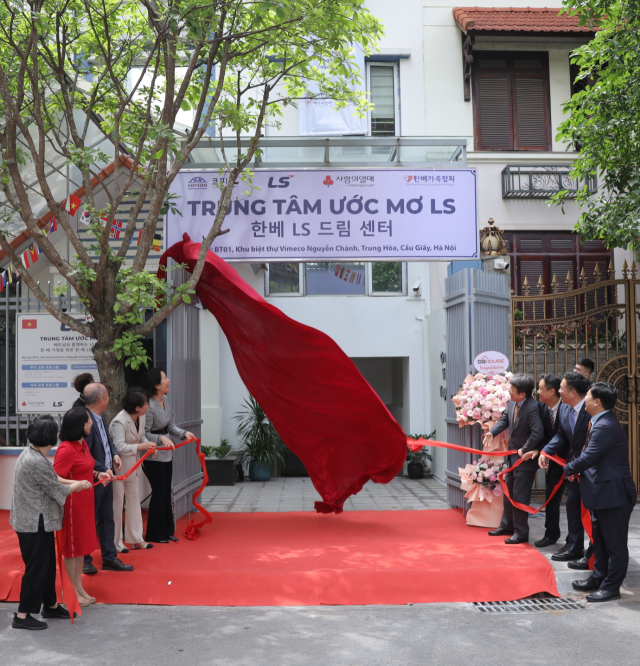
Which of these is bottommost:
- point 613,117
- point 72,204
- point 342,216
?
point 342,216

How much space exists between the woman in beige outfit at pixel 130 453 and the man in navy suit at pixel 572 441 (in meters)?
3.64

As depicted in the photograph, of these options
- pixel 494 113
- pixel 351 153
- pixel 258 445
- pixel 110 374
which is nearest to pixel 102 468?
pixel 110 374

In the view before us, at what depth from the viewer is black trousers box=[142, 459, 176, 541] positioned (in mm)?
6469

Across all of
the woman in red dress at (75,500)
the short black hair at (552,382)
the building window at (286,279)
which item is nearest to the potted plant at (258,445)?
the building window at (286,279)

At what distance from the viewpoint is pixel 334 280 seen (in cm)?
1241

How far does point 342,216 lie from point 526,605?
15.3 ft

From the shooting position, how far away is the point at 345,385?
7.10m

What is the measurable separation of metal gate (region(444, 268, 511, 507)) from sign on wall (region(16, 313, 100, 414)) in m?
4.17

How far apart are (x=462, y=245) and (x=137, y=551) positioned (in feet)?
15.9

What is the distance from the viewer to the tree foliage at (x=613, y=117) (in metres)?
7.68

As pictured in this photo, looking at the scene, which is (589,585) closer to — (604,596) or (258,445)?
(604,596)

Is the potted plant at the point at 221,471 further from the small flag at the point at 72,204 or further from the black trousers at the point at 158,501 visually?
the small flag at the point at 72,204

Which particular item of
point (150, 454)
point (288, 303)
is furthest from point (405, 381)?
point (150, 454)

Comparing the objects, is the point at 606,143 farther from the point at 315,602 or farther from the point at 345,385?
the point at 315,602
